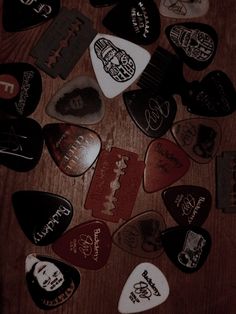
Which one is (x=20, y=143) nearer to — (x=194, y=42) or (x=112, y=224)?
(x=112, y=224)

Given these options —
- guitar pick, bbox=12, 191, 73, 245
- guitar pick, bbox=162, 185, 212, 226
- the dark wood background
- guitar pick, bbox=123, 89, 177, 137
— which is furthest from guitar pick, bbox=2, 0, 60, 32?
guitar pick, bbox=162, 185, 212, 226

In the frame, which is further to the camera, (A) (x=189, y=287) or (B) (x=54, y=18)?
(A) (x=189, y=287)

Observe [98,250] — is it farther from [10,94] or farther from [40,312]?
[10,94]

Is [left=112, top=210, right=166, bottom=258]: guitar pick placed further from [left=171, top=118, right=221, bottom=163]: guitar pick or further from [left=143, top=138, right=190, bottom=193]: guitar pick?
[left=171, top=118, right=221, bottom=163]: guitar pick

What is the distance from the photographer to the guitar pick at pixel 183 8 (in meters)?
1.07

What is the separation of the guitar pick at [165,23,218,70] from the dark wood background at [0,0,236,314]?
2 centimetres

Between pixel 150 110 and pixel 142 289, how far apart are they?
1.39ft

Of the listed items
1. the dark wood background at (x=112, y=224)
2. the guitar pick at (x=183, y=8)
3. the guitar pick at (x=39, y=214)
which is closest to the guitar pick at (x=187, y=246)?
the dark wood background at (x=112, y=224)

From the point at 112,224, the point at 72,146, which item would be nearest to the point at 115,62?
the point at 72,146

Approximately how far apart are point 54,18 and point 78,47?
8 centimetres

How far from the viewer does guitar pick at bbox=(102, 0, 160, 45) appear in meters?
1.03

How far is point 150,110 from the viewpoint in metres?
1.06

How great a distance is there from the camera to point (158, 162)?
1078 millimetres

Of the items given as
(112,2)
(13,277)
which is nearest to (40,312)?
(13,277)
